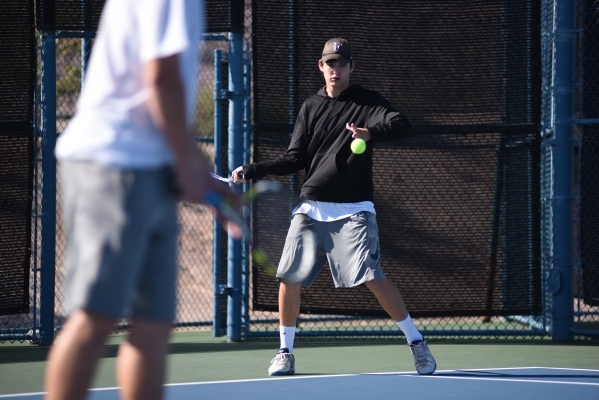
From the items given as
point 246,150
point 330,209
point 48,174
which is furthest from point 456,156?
point 48,174

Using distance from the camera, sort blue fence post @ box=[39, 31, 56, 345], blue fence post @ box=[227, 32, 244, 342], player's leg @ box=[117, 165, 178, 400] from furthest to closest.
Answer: blue fence post @ box=[227, 32, 244, 342]
blue fence post @ box=[39, 31, 56, 345]
player's leg @ box=[117, 165, 178, 400]

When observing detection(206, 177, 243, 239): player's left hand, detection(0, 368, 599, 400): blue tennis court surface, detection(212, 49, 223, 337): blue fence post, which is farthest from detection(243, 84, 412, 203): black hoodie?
detection(206, 177, 243, 239): player's left hand

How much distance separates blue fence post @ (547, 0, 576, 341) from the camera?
7090mm

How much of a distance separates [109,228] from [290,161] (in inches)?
126

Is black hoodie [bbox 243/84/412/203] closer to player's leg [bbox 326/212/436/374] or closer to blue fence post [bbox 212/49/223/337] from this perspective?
player's leg [bbox 326/212/436/374]

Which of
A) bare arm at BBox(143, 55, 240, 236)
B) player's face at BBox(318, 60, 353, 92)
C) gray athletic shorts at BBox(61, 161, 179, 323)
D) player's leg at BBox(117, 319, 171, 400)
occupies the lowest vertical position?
player's leg at BBox(117, 319, 171, 400)

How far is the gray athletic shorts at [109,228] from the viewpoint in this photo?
2.36 metres

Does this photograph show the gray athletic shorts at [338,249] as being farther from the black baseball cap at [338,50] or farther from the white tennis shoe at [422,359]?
the black baseball cap at [338,50]

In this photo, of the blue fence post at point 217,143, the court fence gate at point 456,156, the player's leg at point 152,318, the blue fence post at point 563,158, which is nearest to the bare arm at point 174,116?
Answer: the player's leg at point 152,318

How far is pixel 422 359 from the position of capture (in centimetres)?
526

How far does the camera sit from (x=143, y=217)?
238cm

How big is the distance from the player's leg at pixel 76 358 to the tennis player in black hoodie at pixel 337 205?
9.51ft

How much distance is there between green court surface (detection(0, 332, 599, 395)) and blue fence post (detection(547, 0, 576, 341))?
17.7 inches

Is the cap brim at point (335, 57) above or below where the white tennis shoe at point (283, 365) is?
above
